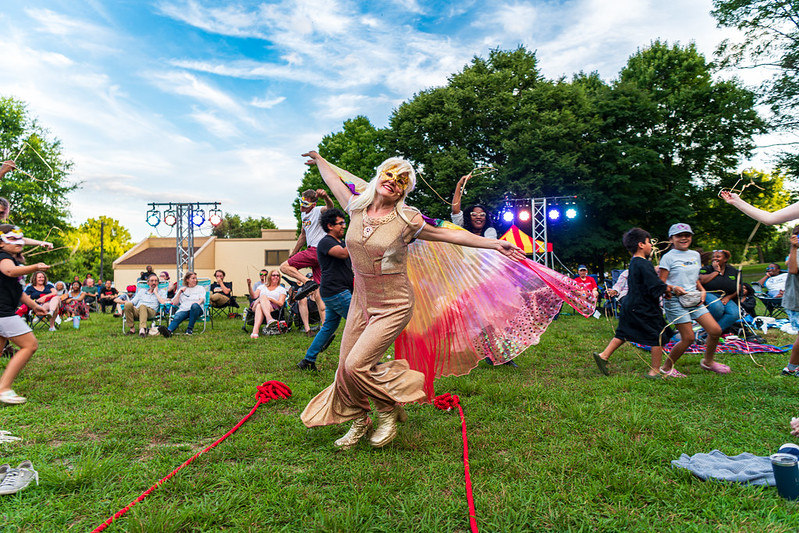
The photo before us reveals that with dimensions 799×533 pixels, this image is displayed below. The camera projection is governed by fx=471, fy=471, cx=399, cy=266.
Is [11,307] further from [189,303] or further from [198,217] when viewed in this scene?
[198,217]

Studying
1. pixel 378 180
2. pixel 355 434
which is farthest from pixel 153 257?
pixel 378 180

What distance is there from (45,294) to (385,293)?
12147 millimetres

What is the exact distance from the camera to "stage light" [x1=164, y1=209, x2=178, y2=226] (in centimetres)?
1820

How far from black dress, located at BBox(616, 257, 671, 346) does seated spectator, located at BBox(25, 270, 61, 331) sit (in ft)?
41.3

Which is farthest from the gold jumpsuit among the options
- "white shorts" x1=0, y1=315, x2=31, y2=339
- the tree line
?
the tree line

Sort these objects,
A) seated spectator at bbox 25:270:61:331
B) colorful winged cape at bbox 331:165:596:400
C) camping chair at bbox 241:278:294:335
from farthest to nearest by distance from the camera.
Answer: seated spectator at bbox 25:270:61:331 → camping chair at bbox 241:278:294:335 → colorful winged cape at bbox 331:165:596:400

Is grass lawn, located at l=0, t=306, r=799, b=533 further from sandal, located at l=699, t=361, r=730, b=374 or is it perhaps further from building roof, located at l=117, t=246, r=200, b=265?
building roof, located at l=117, t=246, r=200, b=265

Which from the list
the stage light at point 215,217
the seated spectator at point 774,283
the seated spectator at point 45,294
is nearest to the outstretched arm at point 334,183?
the seated spectator at point 45,294

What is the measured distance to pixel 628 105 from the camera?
78.0 feet

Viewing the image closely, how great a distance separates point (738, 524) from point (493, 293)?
231 centimetres

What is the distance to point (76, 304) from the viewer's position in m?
12.9

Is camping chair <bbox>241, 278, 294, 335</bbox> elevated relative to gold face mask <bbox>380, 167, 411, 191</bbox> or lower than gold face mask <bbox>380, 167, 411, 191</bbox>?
lower

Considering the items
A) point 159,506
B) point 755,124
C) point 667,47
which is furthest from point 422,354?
point 667,47

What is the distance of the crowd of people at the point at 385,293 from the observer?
3359 millimetres
